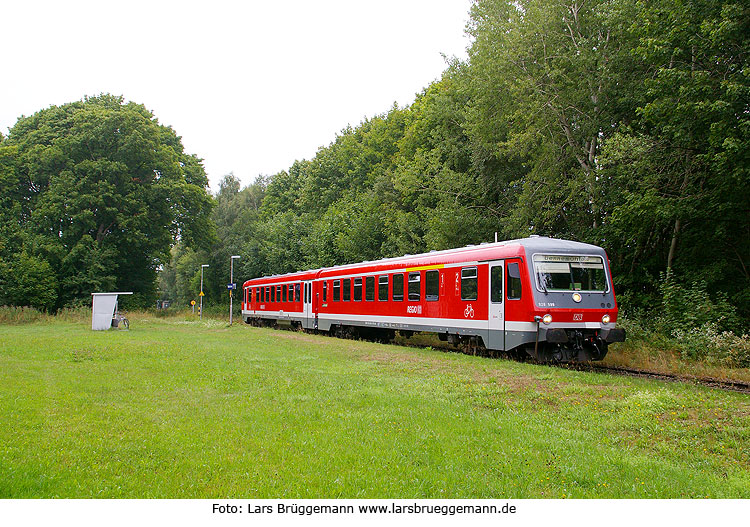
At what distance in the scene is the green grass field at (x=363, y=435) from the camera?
500cm

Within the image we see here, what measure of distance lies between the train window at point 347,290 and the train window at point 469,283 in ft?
27.9

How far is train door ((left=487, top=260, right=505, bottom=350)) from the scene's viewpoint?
14.9 metres

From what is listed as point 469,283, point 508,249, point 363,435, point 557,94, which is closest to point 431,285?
point 469,283

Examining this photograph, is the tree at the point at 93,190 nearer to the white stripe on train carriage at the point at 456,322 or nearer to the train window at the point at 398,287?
the white stripe on train carriage at the point at 456,322

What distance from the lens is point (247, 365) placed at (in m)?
12.8

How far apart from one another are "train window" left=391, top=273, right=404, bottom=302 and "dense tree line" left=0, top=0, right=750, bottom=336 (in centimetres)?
577

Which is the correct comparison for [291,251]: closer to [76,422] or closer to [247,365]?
[247,365]

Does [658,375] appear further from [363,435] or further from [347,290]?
[347,290]

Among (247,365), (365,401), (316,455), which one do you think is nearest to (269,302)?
(247,365)

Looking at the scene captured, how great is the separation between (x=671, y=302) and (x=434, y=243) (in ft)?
41.7

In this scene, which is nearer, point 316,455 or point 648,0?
point 316,455

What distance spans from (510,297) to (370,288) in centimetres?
881

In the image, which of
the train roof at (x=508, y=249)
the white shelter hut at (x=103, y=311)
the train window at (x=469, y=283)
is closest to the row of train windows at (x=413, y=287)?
the train window at (x=469, y=283)

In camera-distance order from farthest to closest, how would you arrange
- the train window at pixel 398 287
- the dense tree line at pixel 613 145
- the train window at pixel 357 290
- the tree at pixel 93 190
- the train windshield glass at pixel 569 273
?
1. the tree at pixel 93 190
2. the train window at pixel 357 290
3. the train window at pixel 398 287
4. the dense tree line at pixel 613 145
5. the train windshield glass at pixel 569 273
